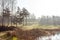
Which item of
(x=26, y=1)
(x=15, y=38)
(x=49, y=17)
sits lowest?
(x=15, y=38)

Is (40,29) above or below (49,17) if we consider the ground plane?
below

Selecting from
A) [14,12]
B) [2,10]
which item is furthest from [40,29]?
[2,10]

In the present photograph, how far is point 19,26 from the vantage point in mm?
1944

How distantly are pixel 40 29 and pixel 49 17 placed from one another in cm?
22

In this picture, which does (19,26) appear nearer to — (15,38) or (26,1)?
(15,38)

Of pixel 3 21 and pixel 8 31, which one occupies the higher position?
pixel 3 21

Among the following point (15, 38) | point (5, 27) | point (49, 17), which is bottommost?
point (15, 38)

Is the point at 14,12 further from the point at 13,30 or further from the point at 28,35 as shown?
the point at 28,35

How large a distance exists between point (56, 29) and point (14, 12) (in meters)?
0.67

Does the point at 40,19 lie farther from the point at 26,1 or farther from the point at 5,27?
the point at 5,27

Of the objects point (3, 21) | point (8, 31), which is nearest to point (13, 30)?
point (8, 31)

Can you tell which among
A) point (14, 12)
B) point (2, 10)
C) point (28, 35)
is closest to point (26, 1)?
point (14, 12)

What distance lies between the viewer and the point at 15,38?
190 cm

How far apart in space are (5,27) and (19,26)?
202 millimetres
